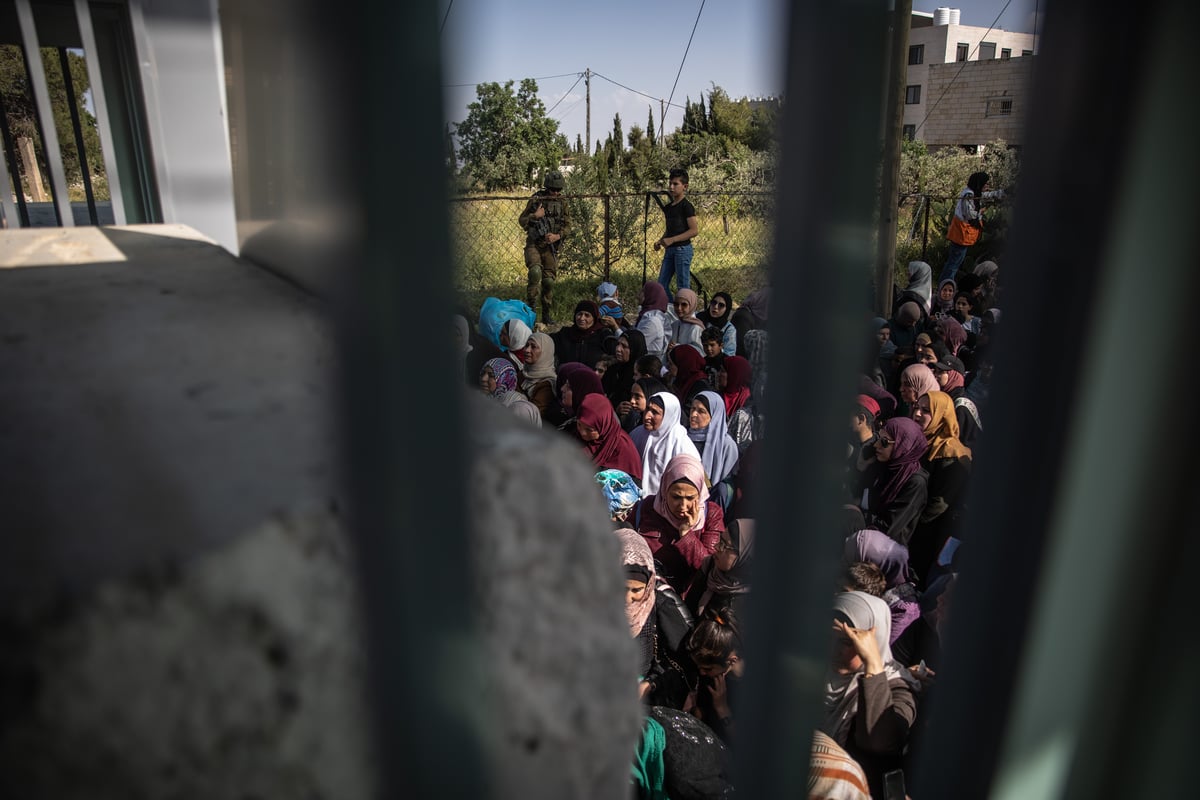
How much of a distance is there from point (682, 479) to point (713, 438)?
107 centimetres

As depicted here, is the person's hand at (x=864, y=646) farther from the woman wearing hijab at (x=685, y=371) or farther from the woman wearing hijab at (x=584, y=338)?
the woman wearing hijab at (x=584, y=338)

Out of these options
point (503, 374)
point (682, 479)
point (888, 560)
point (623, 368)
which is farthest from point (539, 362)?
point (888, 560)

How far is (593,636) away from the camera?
38cm

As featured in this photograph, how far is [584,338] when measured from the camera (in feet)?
19.9

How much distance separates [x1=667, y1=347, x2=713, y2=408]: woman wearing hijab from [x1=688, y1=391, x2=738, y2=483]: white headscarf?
0.57 meters

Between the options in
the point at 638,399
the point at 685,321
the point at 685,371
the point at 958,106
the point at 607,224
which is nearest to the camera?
the point at 638,399

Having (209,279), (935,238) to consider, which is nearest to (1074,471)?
(209,279)

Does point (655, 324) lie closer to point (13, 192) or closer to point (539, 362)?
point (539, 362)

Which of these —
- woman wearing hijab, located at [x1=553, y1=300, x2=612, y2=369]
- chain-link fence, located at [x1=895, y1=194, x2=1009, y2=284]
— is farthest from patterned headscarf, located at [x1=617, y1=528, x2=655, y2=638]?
chain-link fence, located at [x1=895, y1=194, x2=1009, y2=284]

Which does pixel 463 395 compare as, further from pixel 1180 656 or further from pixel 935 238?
pixel 935 238

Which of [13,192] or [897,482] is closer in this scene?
[13,192]

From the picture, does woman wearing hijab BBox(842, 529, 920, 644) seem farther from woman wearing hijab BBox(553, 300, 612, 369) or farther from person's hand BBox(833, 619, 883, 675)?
woman wearing hijab BBox(553, 300, 612, 369)

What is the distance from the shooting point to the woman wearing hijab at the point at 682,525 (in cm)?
349

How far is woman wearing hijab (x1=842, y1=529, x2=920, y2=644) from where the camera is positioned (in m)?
3.04
